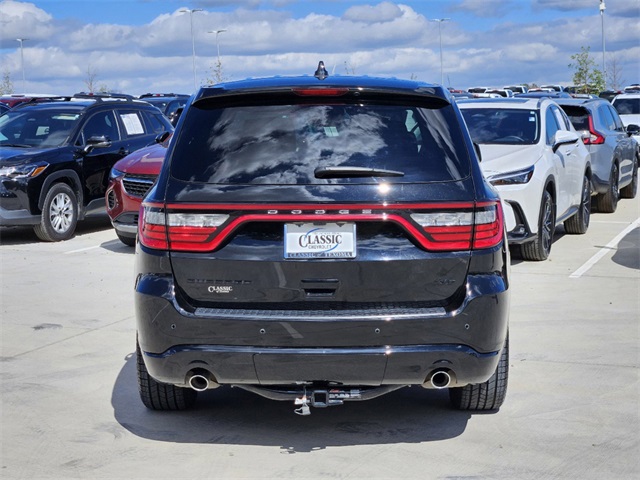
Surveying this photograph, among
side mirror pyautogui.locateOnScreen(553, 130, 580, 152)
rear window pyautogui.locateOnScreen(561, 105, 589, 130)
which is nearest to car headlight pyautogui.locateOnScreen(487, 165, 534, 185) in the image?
side mirror pyautogui.locateOnScreen(553, 130, 580, 152)

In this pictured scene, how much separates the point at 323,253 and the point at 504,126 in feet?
25.0

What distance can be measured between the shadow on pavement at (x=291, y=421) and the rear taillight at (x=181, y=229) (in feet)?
3.56

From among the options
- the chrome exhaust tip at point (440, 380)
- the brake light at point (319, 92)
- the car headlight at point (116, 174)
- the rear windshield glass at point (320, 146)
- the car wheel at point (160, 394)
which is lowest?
the car wheel at point (160, 394)

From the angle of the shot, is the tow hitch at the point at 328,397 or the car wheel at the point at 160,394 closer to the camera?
the tow hitch at the point at 328,397

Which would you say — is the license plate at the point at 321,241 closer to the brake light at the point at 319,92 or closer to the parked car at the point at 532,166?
the brake light at the point at 319,92

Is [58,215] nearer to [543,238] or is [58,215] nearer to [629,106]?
[543,238]

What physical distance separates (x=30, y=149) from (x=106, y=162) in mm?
1063

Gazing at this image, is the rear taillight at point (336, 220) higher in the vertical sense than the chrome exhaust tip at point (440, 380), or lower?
higher

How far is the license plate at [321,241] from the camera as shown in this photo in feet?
15.5

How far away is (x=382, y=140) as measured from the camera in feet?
16.1

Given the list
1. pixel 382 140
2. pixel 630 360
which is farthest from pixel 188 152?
pixel 630 360

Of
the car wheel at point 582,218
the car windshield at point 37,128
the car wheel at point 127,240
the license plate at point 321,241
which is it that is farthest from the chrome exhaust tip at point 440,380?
the car windshield at point 37,128

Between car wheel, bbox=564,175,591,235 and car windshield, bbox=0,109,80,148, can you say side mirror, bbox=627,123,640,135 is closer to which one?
car wheel, bbox=564,175,591,235

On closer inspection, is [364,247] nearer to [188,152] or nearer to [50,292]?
[188,152]
